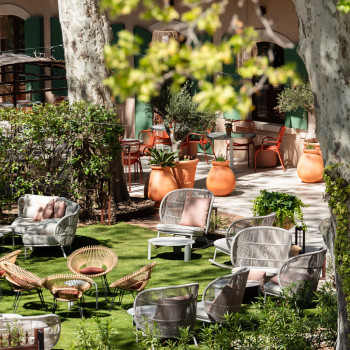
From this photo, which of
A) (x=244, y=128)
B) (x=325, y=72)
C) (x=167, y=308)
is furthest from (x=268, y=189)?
(x=325, y=72)

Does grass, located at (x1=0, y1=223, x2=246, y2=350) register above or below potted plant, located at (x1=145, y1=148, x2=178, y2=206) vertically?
below

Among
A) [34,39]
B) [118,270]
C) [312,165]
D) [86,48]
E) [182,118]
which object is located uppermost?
[34,39]

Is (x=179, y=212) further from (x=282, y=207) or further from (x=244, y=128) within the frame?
(x=244, y=128)

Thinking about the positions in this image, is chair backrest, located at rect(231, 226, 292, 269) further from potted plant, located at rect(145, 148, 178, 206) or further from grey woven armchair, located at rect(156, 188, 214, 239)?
potted plant, located at rect(145, 148, 178, 206)

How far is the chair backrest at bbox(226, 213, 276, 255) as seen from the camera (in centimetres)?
998

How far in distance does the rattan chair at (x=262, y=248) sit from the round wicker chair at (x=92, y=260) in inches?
60.8

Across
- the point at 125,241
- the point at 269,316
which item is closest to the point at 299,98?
the point at 125,241

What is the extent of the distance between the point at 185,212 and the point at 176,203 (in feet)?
1.44

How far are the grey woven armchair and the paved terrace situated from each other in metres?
1.11

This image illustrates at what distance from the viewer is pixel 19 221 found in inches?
456

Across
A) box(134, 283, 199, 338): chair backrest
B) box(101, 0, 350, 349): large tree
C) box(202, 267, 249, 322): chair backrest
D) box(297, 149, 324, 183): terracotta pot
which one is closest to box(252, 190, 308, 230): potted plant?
box(202, 267, 249, 322): chair backrest

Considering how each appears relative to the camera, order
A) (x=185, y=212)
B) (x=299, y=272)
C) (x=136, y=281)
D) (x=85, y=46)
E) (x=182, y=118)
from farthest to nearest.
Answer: (x=182, y=118) → (x=85, y=46) → (x=185, y=212) → (x=136, y=281) → (x=299, y=272)

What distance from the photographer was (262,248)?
30.5 ft

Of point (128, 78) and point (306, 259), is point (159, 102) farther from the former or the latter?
point (128, 78)
